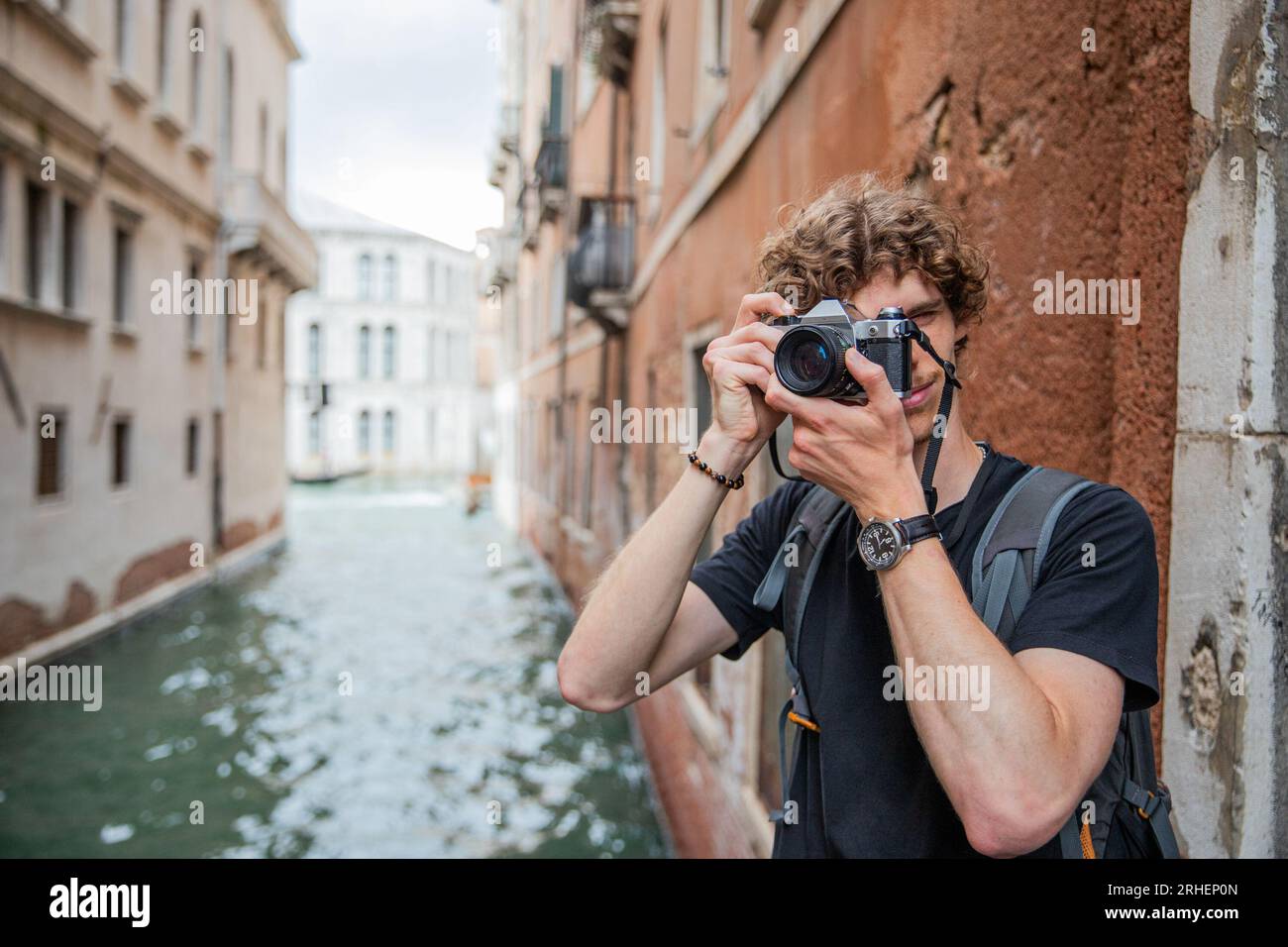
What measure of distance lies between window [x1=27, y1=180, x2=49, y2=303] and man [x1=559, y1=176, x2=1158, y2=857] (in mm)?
9707

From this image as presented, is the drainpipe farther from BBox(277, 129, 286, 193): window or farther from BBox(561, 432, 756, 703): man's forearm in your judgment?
BBox(561, 432, 756, 703): man's forearm

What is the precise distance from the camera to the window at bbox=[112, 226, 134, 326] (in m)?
11.3

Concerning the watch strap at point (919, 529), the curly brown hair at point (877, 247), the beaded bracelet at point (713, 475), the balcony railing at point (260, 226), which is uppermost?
the balcony railing at point (260, 226)

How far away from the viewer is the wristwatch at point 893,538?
1.09 metres

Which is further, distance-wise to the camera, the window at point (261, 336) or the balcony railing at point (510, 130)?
the balcony railing at point (510, 130)

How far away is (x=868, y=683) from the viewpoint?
1253 mm

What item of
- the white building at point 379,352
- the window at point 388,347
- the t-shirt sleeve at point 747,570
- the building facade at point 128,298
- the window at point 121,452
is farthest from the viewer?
the window at point 388,347

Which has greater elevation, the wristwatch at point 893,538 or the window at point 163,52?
the window at point 163,52

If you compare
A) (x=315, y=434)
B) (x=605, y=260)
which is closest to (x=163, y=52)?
(x=605, y=260)

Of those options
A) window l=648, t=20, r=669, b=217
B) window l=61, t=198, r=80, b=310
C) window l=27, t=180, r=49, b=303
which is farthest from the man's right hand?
window l=61, t=198, r=80, b=310

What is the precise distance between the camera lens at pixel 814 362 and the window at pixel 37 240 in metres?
9.90

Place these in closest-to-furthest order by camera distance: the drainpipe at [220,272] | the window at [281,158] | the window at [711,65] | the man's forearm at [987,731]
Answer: the man's forearm at [987,731] < the window at [711,65] < the drainpipe at [220,272] < the window at [281,158]

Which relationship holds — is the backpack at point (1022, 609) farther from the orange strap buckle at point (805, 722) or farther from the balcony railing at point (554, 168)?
the balcony railing at point (554, 168)

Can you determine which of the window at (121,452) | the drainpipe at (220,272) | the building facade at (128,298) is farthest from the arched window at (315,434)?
the window at (121,452)
